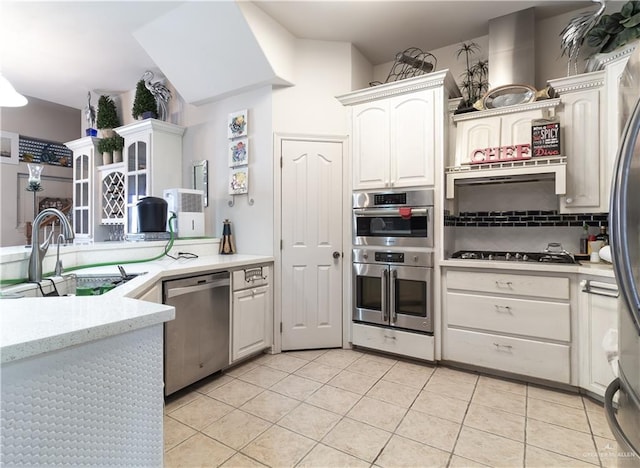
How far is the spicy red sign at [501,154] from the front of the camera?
2498 millimetres

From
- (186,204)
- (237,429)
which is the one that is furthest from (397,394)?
(186,204)

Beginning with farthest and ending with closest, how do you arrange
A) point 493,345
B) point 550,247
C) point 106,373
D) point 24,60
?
point 24,60 < point 550,247 < point 493,345 < point 106,373

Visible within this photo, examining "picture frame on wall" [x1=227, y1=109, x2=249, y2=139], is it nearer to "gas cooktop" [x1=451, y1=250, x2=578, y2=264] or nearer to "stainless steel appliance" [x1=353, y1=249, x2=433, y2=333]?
"stainless steel appliance" [x1=353, y1=249, x2=433, y2=333]

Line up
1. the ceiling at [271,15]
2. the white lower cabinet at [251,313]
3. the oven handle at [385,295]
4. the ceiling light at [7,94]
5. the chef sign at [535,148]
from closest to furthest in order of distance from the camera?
the ceiling light at [7,94], the chef sign at [535,148], the white lower cabinet at [251,313], the ceiling at [271,15], the oven handle at [385,295]

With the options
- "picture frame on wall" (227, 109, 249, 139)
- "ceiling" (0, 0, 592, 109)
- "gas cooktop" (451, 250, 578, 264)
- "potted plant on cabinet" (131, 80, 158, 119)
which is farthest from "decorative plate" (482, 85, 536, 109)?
"potted plant on cabinet" (131, 80, 158, 119)

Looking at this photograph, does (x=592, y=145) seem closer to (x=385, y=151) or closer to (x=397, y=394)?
(x=385, y=151)

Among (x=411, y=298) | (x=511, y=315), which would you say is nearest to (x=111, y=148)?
(x=411, y=298)

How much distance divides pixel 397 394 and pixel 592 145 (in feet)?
7.41

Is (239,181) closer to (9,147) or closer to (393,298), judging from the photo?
(393,298)

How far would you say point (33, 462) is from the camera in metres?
0.63

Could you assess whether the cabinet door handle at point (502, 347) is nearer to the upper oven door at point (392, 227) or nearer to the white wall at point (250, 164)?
the upper oven door at point (392, 227)

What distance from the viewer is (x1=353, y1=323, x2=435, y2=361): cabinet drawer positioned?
8.83 ft

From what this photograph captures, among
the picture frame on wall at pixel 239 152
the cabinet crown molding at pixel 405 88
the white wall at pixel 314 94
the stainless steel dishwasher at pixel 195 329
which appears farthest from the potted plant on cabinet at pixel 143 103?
the stainless steel dishwasher at pixel 195 329

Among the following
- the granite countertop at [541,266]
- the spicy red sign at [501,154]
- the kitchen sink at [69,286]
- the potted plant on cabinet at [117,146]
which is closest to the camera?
the kitchen sink at [69,286]
